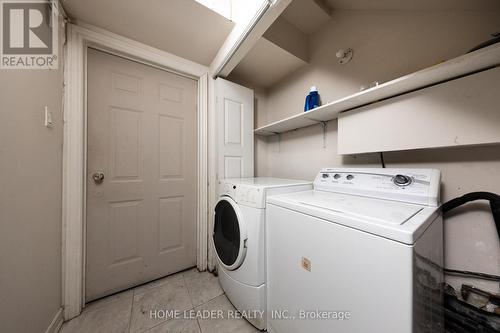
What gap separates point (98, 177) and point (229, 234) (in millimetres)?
1154

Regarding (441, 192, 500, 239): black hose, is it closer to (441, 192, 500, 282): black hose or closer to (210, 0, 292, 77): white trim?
(441, 192, 500, 282): black hose

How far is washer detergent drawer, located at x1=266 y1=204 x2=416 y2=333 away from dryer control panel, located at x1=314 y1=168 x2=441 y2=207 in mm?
502

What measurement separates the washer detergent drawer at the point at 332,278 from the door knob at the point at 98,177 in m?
1.37

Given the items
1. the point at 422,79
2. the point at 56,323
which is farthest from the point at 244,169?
the point at 56,323

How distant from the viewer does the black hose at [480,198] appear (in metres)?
0.77

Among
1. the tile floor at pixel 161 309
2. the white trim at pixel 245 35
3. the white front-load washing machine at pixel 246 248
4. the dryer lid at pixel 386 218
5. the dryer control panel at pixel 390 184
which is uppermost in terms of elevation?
the white trim at pixel 245 35

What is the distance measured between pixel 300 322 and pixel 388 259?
2.05 feet

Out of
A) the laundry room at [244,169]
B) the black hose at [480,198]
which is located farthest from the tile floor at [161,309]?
the black hose at [480,198]

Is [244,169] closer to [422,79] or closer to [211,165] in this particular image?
[211,165]

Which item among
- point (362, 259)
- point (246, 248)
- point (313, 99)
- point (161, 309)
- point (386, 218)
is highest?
point (313, 99)

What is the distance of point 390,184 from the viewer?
3.21 feet

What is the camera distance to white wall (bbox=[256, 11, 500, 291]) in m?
0.86

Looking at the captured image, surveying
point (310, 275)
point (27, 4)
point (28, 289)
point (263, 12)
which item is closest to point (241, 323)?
point (310, 275)

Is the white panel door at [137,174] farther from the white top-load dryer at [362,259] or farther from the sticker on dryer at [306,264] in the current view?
the sticker on dryer at [306,264]
